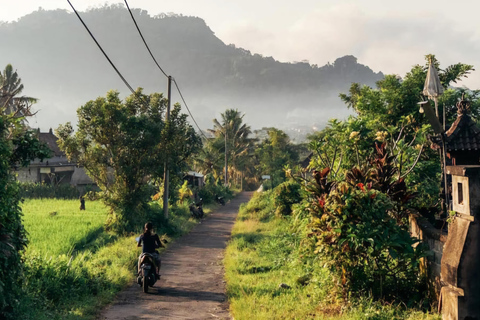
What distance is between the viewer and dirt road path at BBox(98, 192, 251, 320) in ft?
29.6

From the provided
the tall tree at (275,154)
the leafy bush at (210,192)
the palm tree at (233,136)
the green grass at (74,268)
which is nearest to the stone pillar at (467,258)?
the green grass at (74,268)

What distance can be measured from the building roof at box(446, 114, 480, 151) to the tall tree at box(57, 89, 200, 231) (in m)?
12.6

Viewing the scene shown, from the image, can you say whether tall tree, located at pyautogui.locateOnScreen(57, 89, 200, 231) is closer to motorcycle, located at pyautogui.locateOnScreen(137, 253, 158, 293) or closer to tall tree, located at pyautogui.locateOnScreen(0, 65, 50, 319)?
motorcycle, located at pyautogui.locateOnScreen(137, 253, 158, 293)

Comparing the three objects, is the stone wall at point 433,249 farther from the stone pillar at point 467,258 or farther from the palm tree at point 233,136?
the palm tree at point 233,136

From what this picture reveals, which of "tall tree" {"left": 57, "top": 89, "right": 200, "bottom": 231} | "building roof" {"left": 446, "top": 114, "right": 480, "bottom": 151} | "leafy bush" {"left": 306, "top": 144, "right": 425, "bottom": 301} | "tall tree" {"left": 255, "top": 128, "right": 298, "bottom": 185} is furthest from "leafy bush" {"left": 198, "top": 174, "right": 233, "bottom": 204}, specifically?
"leafy bush" {"left": 306, "top": 144, "right": 425, "bottom": 301}

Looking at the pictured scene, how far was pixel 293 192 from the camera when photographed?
24328mm

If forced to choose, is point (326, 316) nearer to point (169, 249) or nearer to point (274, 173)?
point (169, 249)

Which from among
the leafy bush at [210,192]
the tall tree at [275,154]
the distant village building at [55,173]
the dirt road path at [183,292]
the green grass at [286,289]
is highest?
the tall tree at [275,154]

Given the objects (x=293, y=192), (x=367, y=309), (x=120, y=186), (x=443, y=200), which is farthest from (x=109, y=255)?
(x=293, y=192)

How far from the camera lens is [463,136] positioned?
32.4ft

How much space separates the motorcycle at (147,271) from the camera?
10547mm

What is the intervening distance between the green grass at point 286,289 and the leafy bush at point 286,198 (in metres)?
6.93

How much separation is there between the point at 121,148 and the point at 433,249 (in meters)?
14.5

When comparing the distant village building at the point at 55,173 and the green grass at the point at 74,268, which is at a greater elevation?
the distant village building at the point at 55,173
